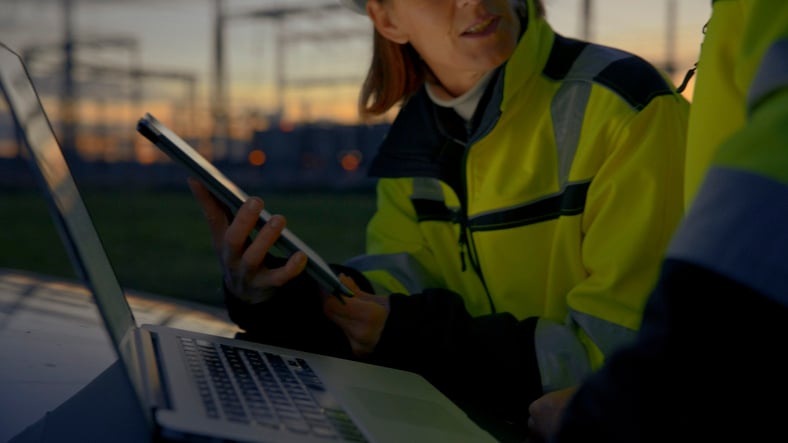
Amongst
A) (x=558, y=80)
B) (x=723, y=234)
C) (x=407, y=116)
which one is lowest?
(x=407, y=116)

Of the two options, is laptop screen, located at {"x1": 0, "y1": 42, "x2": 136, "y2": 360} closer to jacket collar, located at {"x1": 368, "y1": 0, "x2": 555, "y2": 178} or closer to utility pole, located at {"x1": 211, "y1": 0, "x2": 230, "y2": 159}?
jacket collar, located at {"x1": 368, "y1": 0, "x2": 555, "y2": 178}

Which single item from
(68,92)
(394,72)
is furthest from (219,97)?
(394,72)

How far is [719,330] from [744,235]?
0.16 feet

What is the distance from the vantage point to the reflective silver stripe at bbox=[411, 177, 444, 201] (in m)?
1.73

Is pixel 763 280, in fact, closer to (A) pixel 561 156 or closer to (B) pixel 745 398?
(B) pixel 745 398

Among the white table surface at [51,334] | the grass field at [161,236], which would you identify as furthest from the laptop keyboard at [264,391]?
the grass field at [161,236]

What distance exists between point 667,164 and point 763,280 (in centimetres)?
83

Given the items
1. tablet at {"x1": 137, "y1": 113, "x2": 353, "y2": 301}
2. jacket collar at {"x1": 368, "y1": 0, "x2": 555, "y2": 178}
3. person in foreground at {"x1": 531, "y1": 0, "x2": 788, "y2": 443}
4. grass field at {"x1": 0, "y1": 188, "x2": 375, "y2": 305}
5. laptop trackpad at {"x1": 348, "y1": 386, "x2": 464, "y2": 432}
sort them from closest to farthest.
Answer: person in foreground at {"x1": 531, "y1": 0, "x2": 788, "y2": 443} < laptop trackpad at {"x1": 348, "y1": 386, "x2": 464, "y2": 432} < tablet at {"x1": 137, "y1": 113, "x2": 353, "y2": 301} < jacket collar at {"x1": 368, "y1": 0, "x2": 555, "y2": 178} < grass field at {"x1": 0, "y1": 188, "x2": 375, "y2": 305}

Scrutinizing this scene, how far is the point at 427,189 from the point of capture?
5.77 ft

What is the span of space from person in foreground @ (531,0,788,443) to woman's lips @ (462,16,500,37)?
1078 millimetres

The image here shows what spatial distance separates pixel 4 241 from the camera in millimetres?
10312

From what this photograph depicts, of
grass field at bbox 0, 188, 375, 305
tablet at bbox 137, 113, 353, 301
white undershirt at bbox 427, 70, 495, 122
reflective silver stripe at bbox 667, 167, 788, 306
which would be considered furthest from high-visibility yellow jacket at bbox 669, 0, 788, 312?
grass field at bbox 0, 188, 375, 305

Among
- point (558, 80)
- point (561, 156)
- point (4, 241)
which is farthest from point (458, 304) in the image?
point (4, 241)

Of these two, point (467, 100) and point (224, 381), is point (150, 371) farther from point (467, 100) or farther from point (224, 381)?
point (467, 100)
